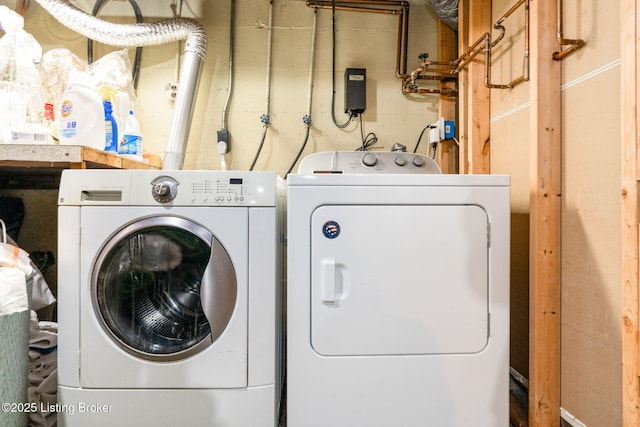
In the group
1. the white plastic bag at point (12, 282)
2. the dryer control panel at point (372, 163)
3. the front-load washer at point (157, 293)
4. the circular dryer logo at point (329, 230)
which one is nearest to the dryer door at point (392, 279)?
the circular dryer logo at point (329, 230)

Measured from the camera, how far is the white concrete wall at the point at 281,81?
6.97 ft

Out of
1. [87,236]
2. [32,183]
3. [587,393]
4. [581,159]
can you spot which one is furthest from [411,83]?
[32,183]

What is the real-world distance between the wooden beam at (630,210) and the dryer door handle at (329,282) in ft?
2.65

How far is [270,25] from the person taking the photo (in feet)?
7.02

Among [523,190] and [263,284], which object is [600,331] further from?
[263,284]

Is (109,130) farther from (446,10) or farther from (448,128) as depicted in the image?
(446,10)

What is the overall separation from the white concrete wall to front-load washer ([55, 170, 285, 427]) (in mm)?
1016

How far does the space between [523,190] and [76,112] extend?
1.88m

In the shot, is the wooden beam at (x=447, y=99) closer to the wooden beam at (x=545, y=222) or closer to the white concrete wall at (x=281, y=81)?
the white concrete wall at (x=281, y=81)

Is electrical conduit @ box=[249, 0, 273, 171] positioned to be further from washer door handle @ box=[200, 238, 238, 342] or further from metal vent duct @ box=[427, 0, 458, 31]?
washer door handle @ box=[200, 238, 238, 342]

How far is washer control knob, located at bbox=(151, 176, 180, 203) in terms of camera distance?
114cm

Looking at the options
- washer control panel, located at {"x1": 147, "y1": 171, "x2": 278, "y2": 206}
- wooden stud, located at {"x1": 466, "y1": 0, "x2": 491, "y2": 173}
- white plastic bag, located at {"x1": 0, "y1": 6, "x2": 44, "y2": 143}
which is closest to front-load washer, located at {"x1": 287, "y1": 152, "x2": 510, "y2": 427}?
washer control panel, located at {"x1": 147, "y1": 171, "x2": 278, "y2": 206}

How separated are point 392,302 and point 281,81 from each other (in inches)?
61.8

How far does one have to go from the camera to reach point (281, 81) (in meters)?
2.15
